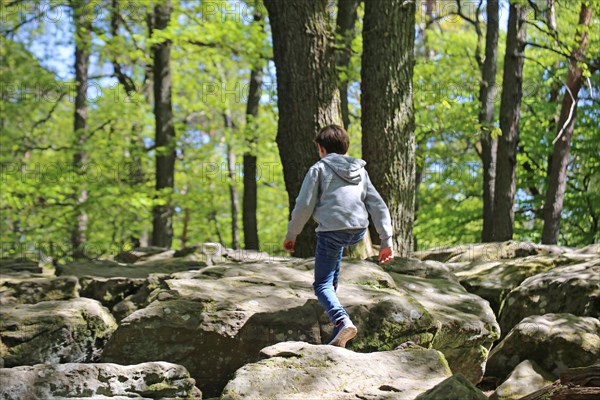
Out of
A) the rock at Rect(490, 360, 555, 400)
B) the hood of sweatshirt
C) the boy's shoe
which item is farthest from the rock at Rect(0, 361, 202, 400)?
the rock at Rect(490, 360, 555, 400)

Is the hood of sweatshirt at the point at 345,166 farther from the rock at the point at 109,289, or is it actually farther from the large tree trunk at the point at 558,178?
the large tree trunk at the point at 558,178

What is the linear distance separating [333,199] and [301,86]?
11.2ft

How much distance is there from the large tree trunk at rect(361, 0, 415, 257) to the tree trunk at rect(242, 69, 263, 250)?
8556 millimetres

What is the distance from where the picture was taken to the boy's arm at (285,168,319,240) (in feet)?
17.0

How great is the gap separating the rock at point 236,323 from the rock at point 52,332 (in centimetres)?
72

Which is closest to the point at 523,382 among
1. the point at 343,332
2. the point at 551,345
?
the point at 551,345

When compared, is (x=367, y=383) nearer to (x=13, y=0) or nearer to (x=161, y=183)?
(x=161, y=183)

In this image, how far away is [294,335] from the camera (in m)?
4.95

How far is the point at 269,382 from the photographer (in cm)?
378

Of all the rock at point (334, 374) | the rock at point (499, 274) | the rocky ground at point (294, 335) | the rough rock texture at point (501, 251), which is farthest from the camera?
the rough rock texture at point (501, 251)

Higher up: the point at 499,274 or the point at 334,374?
the point at 499,274

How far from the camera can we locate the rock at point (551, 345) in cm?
524

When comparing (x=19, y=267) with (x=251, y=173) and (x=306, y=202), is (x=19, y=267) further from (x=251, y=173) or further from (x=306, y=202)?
A: (x=251, y=173)

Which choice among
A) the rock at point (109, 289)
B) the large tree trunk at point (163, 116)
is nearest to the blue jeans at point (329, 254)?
the rock at point (109, 289)
